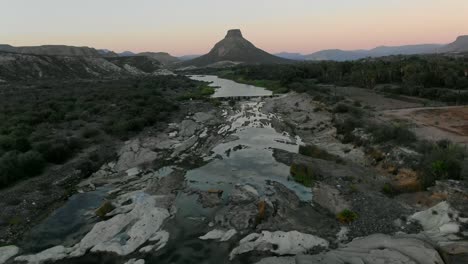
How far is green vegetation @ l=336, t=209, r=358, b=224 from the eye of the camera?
2047cm

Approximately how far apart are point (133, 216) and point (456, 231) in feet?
61.8

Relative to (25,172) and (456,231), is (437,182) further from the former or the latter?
(25,172)

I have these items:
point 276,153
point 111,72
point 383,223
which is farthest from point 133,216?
point 111,72

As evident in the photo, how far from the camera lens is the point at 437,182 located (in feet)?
75.6

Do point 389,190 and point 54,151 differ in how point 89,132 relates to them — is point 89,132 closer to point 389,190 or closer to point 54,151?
point 54,151

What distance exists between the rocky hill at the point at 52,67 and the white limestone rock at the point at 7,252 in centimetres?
9653

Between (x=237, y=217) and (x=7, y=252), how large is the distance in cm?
1280

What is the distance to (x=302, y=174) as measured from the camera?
92.9 feet

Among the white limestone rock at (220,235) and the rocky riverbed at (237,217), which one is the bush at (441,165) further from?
the white limestone rock at (220,235)

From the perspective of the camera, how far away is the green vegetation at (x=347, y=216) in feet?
67.2

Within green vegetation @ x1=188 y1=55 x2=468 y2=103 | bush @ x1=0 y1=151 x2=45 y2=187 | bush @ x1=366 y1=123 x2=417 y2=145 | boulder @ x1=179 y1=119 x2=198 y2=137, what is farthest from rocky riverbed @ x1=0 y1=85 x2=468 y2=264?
green vegetation @ x1=188 y1=55 x2=468 y2=103

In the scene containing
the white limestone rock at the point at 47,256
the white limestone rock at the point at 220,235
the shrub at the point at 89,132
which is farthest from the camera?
the shrub at the point at 89,132

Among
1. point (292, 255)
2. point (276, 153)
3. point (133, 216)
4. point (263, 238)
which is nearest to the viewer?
point (292, 255)

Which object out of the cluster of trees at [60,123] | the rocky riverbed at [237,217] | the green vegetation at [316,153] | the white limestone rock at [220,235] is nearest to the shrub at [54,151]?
the cluster of trees at [60,123]
